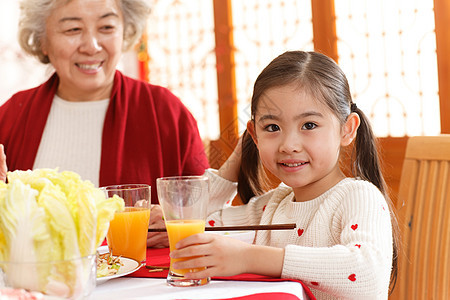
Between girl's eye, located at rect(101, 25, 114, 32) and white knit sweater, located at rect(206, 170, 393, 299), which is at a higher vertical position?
girl's eye, located at rect(101, 25, 114, 32)

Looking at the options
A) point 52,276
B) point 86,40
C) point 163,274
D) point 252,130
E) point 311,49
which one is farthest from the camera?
point 311,49

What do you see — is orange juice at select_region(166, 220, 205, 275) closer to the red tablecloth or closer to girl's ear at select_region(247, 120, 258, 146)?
the red tablecloth

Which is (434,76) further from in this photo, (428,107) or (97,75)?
(97,75)

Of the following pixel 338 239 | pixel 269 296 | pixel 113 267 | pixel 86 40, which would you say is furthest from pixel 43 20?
pixel 269 296

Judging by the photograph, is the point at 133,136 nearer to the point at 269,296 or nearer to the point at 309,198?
the point at 309,198

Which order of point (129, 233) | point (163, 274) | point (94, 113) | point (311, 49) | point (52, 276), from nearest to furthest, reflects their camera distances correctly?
point (52, 276) < point (163, 274) < point (129, 233) < point (94, 113) < point (311, 49)

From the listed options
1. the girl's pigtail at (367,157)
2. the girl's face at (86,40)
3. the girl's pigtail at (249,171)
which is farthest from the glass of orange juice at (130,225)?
the girl's face at (86,40)

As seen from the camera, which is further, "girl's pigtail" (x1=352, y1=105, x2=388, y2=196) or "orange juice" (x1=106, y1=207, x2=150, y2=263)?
"girl's pigtail" (x1=352, y1=105, x2=388, y2=196)

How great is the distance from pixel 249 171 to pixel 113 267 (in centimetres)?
59

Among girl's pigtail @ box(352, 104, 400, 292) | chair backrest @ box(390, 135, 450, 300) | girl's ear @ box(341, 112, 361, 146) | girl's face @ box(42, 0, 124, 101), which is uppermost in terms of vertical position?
girl's face @ box(42, 0, 124, 101)

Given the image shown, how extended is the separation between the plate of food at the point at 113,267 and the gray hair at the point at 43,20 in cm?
135

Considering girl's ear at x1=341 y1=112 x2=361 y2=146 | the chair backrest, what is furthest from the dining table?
the chair backrest

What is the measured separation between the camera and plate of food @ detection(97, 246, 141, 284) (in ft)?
3.07

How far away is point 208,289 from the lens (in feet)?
2.86
